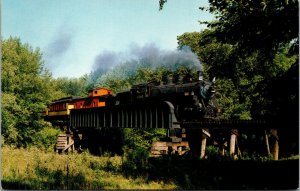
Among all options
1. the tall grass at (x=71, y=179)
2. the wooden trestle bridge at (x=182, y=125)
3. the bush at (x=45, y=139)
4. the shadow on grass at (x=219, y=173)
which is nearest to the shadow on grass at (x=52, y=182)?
the tall grass at (x=71, y=179)

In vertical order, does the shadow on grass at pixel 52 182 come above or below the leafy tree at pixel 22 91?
below

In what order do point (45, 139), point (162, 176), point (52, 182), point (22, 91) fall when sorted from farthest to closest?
point (45, 139) → point (22, 91) → point (162, 176) → point (52, 182)

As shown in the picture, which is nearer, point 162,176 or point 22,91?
point 162,176

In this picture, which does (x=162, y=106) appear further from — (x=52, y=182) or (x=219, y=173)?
(x=52, y=182)

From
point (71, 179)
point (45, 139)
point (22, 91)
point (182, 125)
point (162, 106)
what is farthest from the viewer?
point (45, 139)

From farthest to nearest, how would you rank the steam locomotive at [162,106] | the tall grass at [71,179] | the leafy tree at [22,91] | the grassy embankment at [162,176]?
1. the leafy tree at [22,91]
2. the steam locomotive at [162,106]
3. the tall grass at [71,179]
4. the grassy embankment at [162,176]

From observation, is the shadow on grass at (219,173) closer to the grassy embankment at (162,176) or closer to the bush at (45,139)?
the grassy embankment at (162,176)

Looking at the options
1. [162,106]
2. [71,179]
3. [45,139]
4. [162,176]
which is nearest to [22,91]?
[45,139]

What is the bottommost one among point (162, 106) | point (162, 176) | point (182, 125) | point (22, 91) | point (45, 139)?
point (162, 176)

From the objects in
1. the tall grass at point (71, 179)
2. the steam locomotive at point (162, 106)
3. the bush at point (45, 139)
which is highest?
the steam locomotive at point (162, 106)

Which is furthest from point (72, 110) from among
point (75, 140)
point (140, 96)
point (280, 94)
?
point (280, 94)

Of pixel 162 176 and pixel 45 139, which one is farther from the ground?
pixel 45 139

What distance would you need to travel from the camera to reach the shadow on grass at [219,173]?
39.6 feet

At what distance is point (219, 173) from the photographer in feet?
49.0
